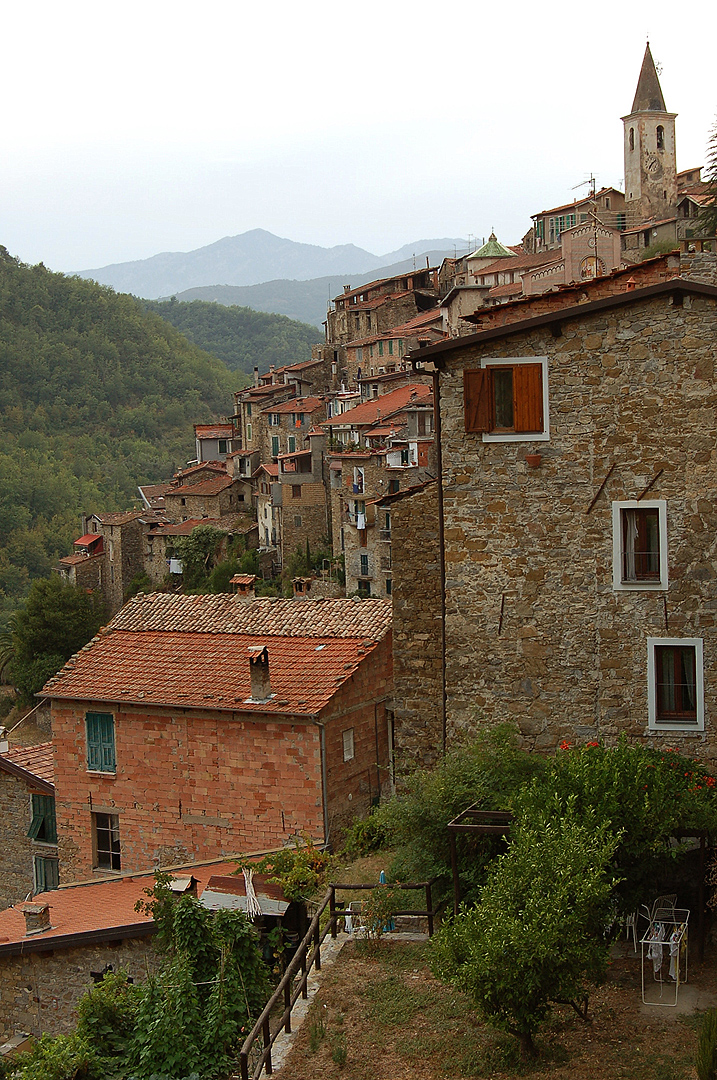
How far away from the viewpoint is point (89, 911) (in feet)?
54.9

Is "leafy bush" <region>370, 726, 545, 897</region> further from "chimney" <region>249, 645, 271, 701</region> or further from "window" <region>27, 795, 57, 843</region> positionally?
"window" <region>27, 795, 57, 843</region>

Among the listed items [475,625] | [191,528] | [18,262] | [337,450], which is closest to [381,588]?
[337,450]

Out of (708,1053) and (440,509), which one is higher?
(440,509)

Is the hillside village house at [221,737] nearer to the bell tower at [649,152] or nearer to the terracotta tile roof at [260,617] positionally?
the terracotta tile roof at [260,617]

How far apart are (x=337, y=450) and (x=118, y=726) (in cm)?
3719

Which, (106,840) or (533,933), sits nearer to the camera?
(533,933)

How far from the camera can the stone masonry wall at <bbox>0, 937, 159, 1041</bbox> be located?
51.0ft

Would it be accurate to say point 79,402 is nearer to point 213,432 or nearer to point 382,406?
point 213,432

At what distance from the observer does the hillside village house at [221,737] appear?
58.2 ft

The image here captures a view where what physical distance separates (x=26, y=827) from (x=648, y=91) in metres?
70.5

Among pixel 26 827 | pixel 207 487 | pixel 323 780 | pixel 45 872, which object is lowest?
pixel 45 872

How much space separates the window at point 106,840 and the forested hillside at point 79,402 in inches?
3029

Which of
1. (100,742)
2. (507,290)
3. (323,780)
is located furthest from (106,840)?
(507,290)

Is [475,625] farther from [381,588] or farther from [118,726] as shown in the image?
[381,588]
